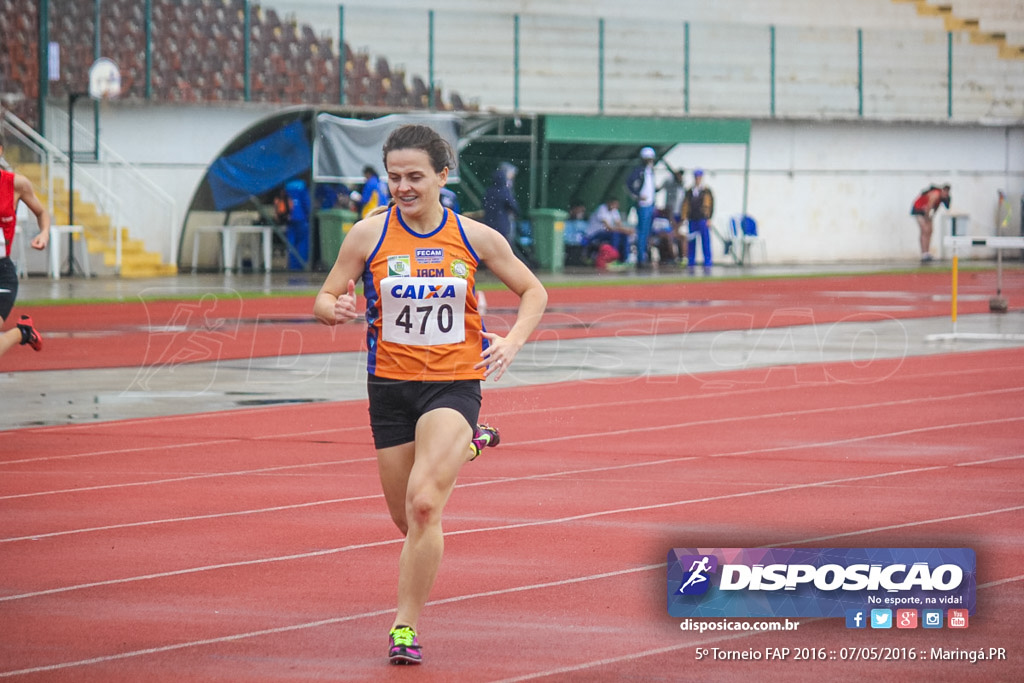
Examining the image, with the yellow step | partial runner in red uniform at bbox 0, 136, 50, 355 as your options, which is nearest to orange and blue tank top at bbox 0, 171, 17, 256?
partial runner in red uniform at bbox 0, 136, 50, 355

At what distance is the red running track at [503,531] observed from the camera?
532 centimetres

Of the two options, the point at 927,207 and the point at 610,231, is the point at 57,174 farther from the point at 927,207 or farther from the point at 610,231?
the point at 927,207


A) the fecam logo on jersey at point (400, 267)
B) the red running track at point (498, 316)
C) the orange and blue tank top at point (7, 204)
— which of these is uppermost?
the orange and blue tank top at point (7, 204)

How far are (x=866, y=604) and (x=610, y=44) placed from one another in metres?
35.6

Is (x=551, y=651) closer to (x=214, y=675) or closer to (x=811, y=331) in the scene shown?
(x=214, y=675)

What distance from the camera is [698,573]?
5.70 metres

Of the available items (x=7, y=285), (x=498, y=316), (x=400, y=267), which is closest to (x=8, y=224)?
(x=7, y=285)

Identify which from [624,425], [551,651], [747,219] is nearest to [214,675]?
[551,651]

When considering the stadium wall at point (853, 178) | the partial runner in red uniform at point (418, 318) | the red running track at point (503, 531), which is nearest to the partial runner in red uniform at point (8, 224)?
the red running track at point (503, 531)

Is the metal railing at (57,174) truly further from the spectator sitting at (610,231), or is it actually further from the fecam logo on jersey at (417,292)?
the fecam logo on jersey at (417,292)

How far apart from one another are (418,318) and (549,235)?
89.0 feet

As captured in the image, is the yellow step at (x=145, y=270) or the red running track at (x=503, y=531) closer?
the red running track at (x=503, y=531)

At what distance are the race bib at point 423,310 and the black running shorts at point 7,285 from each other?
22.5 feet

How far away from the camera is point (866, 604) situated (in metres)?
5.46
